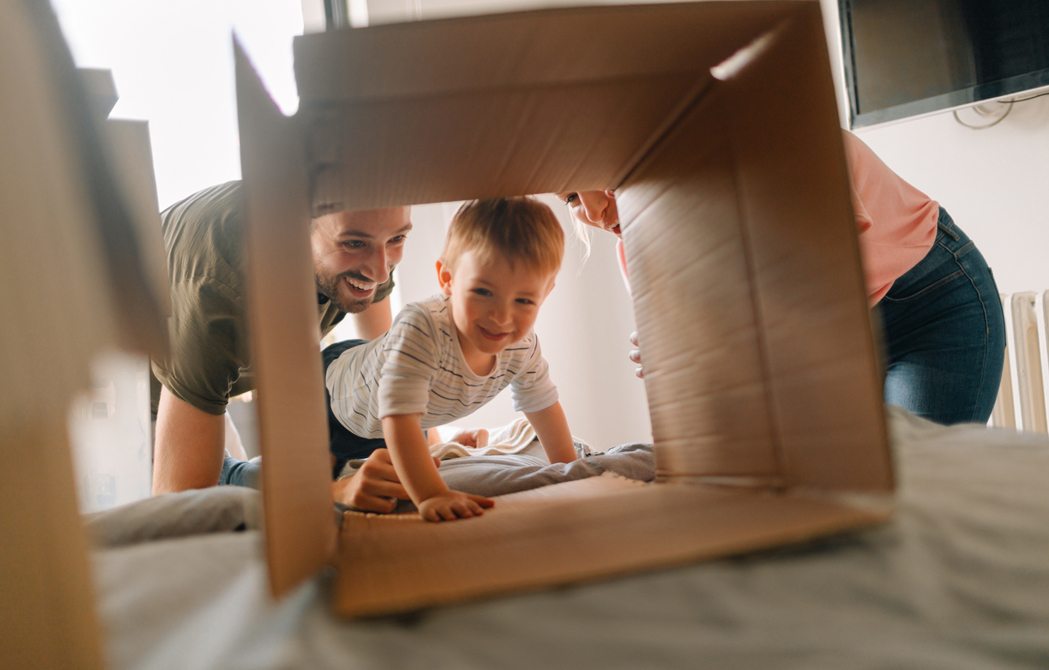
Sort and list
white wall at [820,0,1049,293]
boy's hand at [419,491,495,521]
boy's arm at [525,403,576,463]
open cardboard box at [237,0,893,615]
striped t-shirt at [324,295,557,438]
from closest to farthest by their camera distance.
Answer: open cardboard box at [237,0,893,615]
boy's hand at [419,491,495,521]
striped t-shirt at [324,295,557,438]
boy's arm at [525,403,576,463]
white wall at [820,0,1049,293]

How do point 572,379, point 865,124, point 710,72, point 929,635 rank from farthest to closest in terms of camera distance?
point 572,379 < point 865,124 < point 710,72 < point 929,635

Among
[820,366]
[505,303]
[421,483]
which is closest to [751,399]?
[820,366]

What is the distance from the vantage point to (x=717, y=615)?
25 centimetres

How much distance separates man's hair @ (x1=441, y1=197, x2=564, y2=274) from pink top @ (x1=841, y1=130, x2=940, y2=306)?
0.45m

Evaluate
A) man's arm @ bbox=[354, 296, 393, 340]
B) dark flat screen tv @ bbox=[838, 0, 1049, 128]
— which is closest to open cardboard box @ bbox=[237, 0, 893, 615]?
man's arm @ bbox=[354, 296, 393, 340]

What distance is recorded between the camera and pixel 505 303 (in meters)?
0.96

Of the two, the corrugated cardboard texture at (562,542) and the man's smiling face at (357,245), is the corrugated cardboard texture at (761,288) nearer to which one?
the corrugated cardboard texture at (562,542)

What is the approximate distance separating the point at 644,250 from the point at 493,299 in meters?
0.36

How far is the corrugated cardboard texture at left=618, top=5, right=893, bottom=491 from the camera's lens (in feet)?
1.17

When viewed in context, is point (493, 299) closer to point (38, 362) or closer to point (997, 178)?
point (38, 362)

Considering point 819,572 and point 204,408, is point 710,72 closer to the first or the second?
point 819,572

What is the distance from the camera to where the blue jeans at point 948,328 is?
101 cm

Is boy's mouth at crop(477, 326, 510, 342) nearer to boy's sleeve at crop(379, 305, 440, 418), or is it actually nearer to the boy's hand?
boy's sleeve at crop(379, 305, 440, 418)

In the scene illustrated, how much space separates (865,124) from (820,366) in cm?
164
